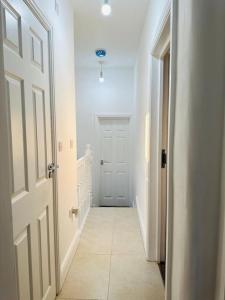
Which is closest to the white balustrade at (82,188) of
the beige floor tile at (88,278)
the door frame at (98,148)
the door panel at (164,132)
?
the beige floor tile at (88,278)

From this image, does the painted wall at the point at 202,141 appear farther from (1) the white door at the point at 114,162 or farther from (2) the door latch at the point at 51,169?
(1) the white door at the point at 114,162

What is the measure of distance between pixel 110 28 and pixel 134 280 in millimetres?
3040

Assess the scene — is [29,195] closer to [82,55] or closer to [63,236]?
[63,236]

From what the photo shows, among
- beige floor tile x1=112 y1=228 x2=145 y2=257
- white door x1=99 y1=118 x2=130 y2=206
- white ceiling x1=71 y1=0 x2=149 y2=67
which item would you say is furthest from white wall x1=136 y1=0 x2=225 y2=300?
white door x1=99 y1=118 x2=130 y2=206

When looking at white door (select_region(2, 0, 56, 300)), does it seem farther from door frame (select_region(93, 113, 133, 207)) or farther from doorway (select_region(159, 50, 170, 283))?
door frame (select_region(93, 113, 133, 207))

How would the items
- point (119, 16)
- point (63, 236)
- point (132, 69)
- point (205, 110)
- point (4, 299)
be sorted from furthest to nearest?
point (132, 69), point (119, 16), point (63, 236), point (4, 299), point (205, 110)

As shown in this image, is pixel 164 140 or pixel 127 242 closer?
pixel 164 140

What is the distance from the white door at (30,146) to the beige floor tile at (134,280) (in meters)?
0.57

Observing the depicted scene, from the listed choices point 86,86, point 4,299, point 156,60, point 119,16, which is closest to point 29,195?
point 4,299

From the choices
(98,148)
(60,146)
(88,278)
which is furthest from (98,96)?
(88,278)

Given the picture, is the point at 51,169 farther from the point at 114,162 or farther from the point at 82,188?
the point at 114,162

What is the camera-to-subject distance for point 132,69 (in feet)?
16.6

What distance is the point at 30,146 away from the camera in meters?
1.40

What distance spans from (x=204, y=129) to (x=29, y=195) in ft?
3.44
